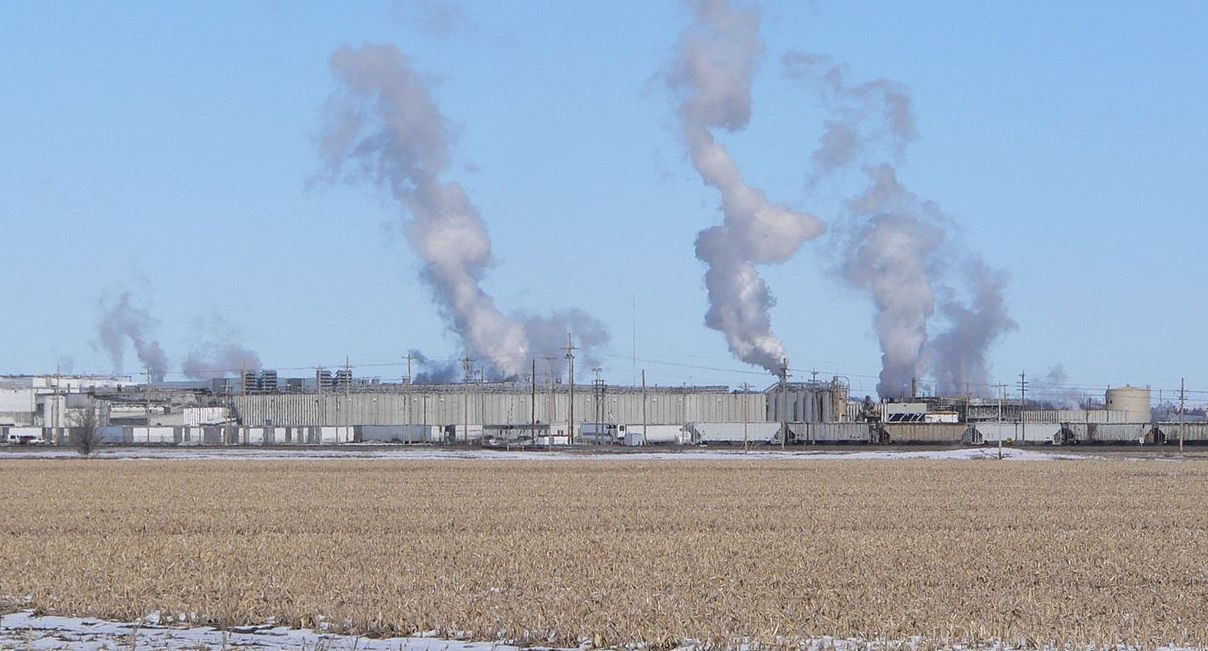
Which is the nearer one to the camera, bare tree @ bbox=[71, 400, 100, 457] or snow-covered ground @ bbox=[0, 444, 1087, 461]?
snow-covered ground @ bbox=[0, 444, 1087, 461]

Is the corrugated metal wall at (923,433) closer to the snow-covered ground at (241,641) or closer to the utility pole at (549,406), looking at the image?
the utility pole at (549,406)

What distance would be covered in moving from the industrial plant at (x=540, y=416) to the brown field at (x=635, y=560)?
291ft

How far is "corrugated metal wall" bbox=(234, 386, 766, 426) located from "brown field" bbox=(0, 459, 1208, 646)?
106m

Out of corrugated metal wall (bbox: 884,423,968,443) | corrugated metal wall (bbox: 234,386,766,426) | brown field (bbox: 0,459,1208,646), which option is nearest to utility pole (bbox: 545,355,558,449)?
corrugated metal wall (bbox: 234,386,766,426)

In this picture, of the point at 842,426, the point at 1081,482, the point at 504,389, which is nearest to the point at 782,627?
the point at 1081,482

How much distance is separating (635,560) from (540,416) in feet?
422

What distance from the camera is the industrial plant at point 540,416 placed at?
136m

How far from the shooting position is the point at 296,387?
162625 millimetres

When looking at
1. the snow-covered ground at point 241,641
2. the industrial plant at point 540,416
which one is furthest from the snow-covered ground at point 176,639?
the industrial plant at point 540,416

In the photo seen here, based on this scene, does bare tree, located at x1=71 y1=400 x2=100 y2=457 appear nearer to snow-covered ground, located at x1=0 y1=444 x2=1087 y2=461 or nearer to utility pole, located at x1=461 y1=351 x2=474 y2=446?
snow-covered ground, located at x1=0 y1=444 x2=1087 y2=461

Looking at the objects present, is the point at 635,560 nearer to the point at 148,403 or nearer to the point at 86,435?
the point at 86,435

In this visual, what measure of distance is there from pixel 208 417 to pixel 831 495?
388ft

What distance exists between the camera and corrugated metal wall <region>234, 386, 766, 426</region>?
15038cm

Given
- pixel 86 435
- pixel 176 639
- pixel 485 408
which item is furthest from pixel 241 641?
pixel 485 408
